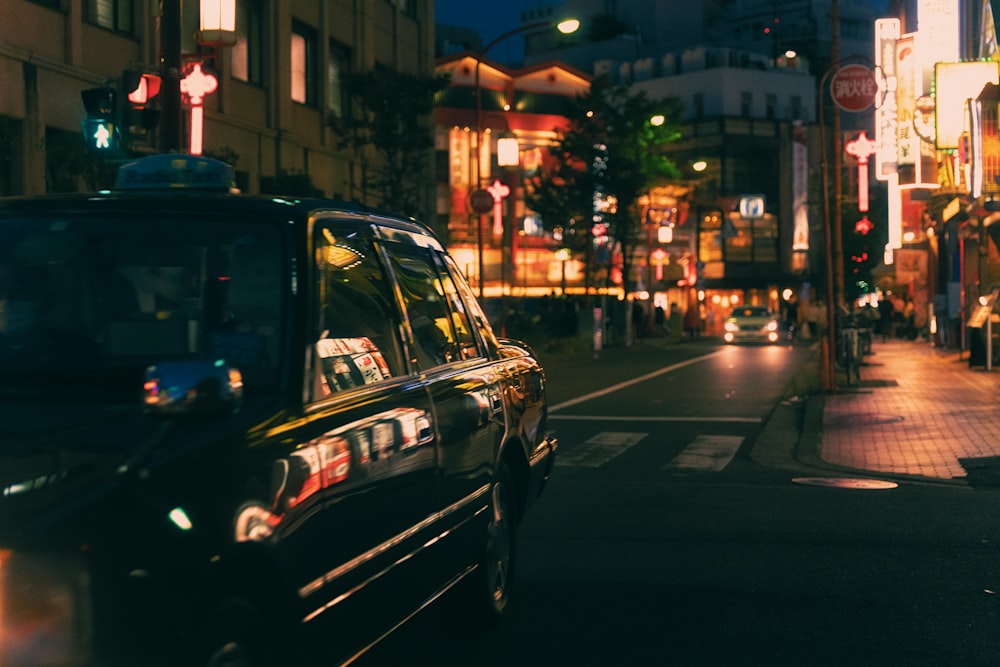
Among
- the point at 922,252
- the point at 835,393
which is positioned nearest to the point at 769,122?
the point at 922,252

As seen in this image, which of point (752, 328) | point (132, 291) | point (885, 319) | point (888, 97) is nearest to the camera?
point (132, 291)

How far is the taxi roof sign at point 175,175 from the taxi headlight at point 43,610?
2358 millimetres

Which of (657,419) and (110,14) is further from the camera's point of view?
(110,14)

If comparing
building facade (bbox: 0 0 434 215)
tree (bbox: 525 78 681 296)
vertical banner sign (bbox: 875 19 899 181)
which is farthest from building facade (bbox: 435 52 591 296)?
building facade (bbox: 0 0 434 215)

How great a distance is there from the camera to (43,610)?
3.15m

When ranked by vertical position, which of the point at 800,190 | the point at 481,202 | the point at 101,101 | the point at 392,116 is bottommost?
the point at 101,101

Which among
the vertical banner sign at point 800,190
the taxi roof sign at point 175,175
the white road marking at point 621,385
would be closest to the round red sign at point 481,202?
the white road marking at point 621,385

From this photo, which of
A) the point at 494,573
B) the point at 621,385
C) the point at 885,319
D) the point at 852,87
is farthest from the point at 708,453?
the point at 885,319

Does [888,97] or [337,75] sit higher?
[888,97]

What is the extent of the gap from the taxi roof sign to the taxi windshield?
1.73ft

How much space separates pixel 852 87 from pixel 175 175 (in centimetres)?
2291

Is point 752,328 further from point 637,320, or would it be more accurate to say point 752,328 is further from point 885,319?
point 885,319

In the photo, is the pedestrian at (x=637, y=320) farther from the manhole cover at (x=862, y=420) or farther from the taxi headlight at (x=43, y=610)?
the taxi headlight at (x=43, y=610)

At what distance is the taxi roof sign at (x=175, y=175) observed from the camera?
5.33 meters
